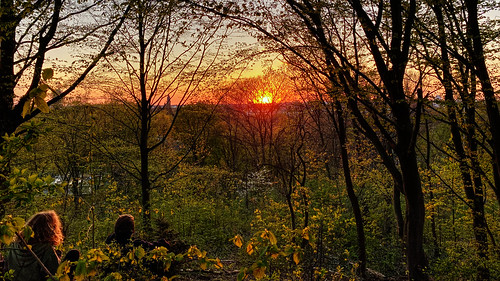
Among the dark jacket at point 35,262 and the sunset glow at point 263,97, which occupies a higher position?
the sunset glow at point 263,97

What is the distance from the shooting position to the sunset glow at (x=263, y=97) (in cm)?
2519

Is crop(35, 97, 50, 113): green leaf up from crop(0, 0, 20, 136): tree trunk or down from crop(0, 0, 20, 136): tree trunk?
down

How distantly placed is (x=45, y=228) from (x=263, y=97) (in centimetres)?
2296

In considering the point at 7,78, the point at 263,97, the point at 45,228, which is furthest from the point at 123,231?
the point at 263,97

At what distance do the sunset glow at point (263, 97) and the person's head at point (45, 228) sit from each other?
22505 mm

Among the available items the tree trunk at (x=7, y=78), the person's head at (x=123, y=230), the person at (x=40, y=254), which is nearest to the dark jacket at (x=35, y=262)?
the person at (x=40, y=254)

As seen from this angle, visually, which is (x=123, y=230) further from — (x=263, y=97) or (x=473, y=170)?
(x=263, y=97)

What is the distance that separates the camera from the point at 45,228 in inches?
124

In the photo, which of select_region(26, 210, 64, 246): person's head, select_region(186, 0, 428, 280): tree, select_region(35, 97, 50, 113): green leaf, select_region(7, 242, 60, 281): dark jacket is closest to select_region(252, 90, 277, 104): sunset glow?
select_region(186, 0, 428, 280): tree

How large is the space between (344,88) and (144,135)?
4.97m

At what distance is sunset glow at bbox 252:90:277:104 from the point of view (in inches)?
992

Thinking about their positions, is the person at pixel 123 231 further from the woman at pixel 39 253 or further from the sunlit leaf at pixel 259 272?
the sunlit leaf at pixel 259 272

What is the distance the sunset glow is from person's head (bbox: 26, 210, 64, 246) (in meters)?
22.5

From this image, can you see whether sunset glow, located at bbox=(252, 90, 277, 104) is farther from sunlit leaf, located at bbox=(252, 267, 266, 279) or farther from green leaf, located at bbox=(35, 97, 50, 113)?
green leaf, located at bbox=(35, 97, 50, 113)
